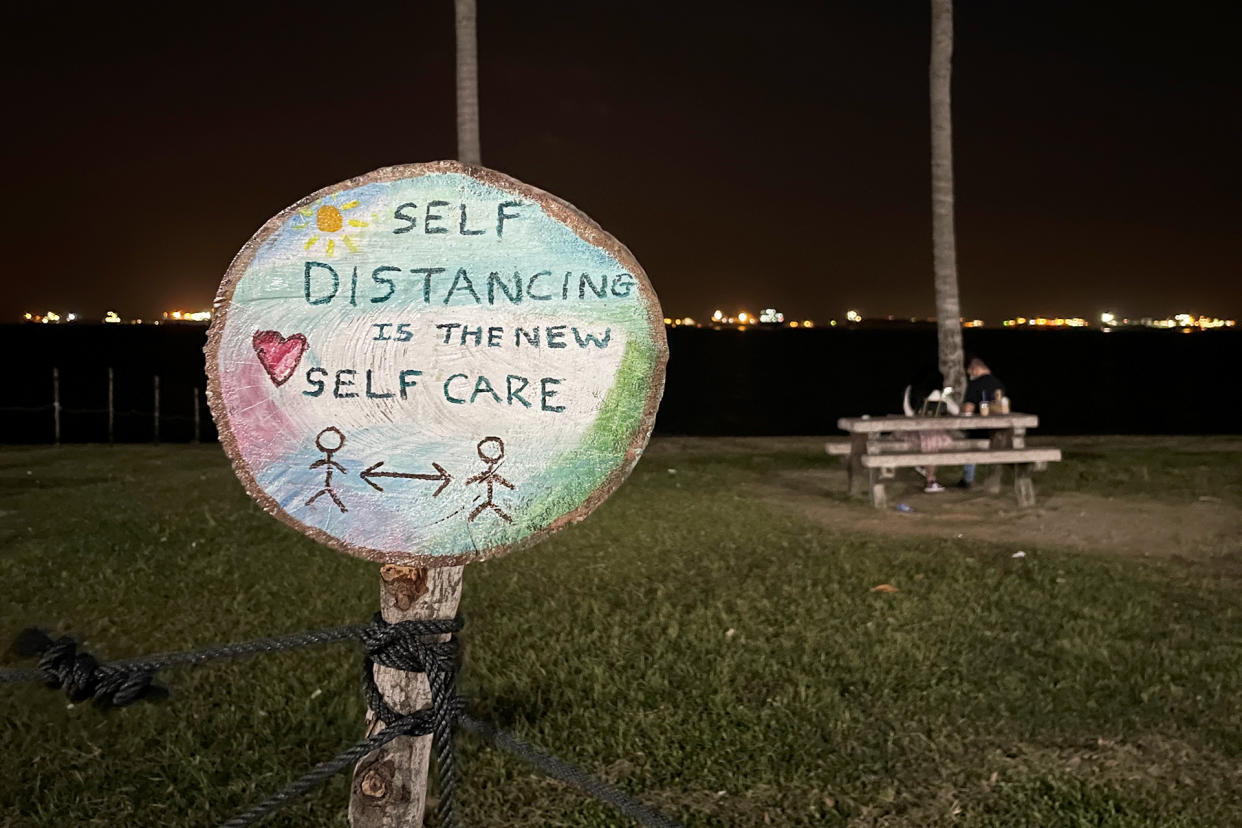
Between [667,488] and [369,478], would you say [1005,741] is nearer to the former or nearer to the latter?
[369,478]

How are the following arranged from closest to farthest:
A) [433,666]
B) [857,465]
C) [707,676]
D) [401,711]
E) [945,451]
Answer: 1. [433,666]
2. [401,711]
3. [707,676]
4. [945,451]
5. [857,465]

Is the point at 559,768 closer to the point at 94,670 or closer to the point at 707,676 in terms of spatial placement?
the point at 94,670

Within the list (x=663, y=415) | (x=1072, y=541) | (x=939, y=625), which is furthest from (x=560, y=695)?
(x=663, y=415)

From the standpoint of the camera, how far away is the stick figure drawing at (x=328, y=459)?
1968 mm

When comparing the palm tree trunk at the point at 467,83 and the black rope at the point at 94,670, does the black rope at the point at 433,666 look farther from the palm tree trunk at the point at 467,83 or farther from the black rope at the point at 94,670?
the palm tree trunk at the point at 467,83

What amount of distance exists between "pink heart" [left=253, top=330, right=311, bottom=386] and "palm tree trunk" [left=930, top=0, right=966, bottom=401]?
12.8m

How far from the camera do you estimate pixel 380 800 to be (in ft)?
7.77

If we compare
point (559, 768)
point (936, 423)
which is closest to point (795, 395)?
point (936, 423)

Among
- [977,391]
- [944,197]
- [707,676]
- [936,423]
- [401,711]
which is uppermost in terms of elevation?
[944,197]

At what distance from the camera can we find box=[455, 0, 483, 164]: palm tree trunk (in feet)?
42.1

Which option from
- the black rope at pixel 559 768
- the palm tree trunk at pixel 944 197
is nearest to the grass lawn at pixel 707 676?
the black rope at pixel 559 768

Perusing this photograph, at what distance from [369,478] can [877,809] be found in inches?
119

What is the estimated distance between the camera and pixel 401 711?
2.26 metres

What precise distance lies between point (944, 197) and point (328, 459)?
13189 mm
